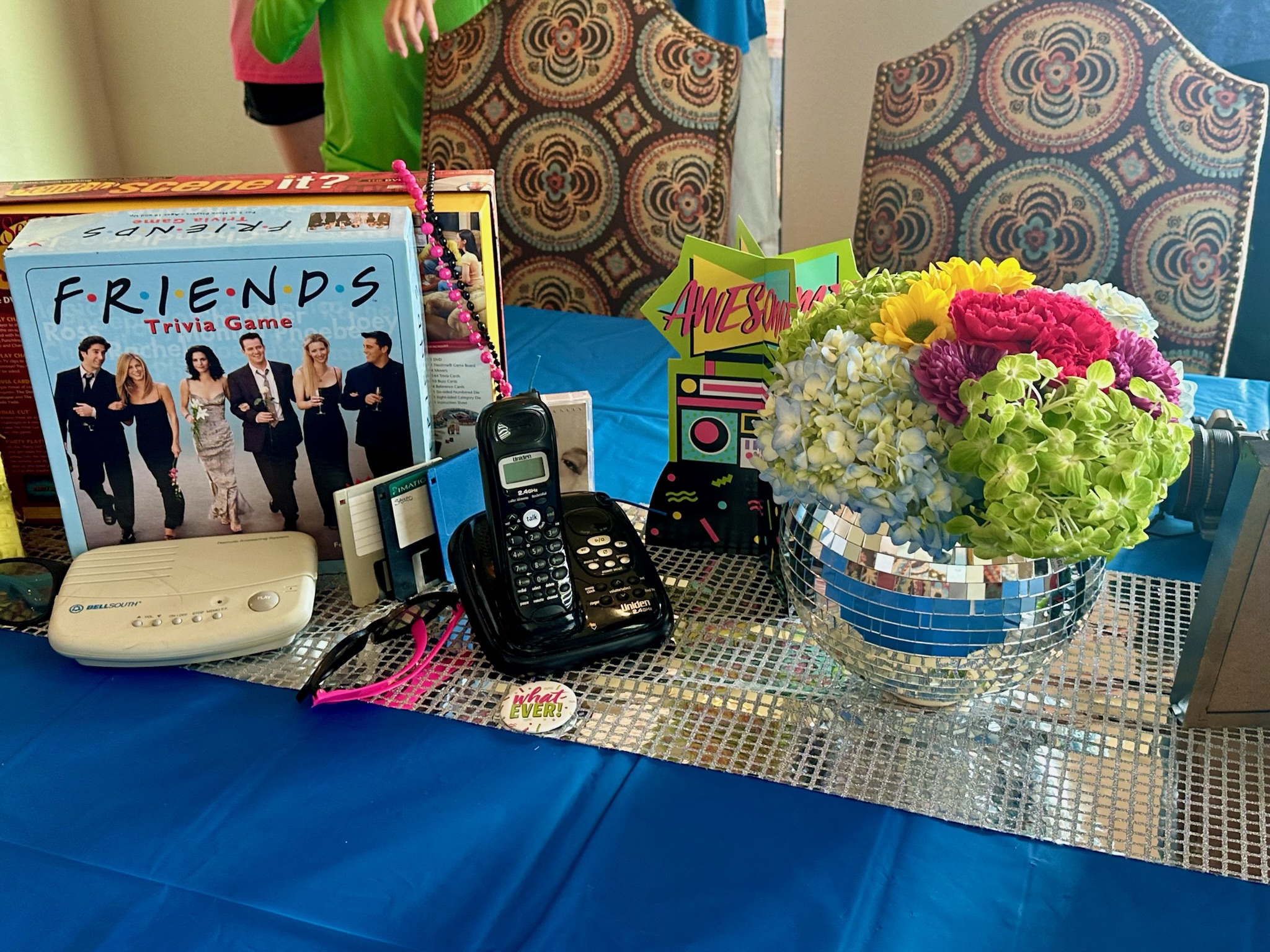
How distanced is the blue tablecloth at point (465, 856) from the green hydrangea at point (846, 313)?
307mm

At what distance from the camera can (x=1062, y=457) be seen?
56cm

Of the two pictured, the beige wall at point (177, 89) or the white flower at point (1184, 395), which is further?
the beige wall at point (177, 89)

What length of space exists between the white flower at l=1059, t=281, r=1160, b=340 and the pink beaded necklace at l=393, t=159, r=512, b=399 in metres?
0.46

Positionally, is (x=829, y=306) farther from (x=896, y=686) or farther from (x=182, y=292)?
(x=182, y=292)

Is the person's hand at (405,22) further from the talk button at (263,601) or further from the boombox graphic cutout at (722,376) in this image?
the talk button at (263,601)

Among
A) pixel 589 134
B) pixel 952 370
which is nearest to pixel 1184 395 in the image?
pixel 952 370

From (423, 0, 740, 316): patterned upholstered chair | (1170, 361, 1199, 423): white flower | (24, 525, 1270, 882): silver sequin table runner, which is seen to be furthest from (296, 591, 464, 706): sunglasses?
(423, 0, 740, 316): patterned upholstered chair

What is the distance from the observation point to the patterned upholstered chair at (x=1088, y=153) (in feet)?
Answer: 4.37

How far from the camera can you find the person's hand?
1.74m

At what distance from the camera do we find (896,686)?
72 centimetres

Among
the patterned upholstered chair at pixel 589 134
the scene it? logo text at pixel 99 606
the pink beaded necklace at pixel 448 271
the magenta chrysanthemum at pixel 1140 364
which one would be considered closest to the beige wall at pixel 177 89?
the patterned upholstered chair at pixel 589 134

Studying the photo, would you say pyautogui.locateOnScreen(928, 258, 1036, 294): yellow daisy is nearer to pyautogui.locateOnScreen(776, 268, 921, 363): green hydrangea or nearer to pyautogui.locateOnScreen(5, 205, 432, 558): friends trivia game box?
pyautogui.locateOnScreen(776, 268, 921, 363): green hydrangea

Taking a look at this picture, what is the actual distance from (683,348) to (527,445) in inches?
7.3

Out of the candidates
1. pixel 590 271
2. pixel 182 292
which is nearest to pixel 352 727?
pixel 182 292
